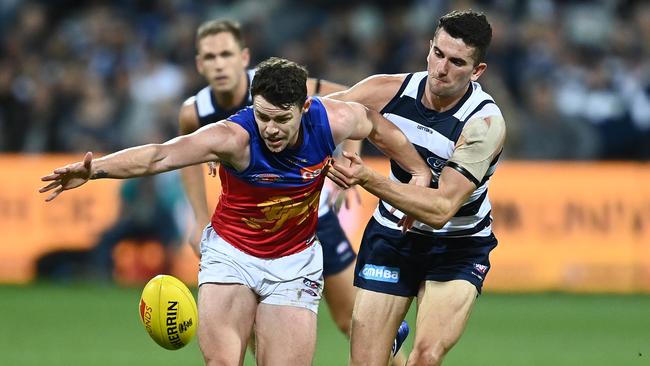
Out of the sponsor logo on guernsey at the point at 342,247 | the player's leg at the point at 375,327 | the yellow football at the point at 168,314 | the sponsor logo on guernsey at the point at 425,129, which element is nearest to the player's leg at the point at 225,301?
the yellow football at the point at 168,314

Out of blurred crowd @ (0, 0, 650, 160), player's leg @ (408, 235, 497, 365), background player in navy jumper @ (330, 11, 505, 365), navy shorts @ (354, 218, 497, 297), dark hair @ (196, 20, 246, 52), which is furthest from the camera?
blurred crowd @ (0, 0, 650, 160)

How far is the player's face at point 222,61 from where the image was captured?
8.41m

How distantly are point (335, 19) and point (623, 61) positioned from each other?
3.66m

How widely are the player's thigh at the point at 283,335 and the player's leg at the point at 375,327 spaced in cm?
48

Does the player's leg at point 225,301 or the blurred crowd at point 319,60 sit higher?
the player's leg at point 225,301

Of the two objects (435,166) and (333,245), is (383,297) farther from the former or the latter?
(333,245)

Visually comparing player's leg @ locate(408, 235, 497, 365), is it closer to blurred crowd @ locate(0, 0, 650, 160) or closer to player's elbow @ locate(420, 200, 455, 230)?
player's elbow @ locate(420, 200, 455, 230)

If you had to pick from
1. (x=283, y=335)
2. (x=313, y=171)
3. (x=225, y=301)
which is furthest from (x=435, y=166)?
(x=225, y=301)

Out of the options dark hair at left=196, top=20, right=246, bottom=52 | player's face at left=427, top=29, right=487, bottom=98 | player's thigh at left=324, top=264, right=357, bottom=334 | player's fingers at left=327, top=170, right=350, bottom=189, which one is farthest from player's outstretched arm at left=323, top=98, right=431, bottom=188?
dark hair at left=196, top=20, right=246, bottom=52

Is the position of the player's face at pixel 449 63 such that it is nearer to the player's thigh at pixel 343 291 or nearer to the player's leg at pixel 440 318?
the player's leg at pixel 440 318

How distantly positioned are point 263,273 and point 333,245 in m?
1.73

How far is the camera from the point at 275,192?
6660 mm

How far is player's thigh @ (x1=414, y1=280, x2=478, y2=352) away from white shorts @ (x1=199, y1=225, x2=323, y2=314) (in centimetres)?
61

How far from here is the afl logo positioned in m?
6.57
